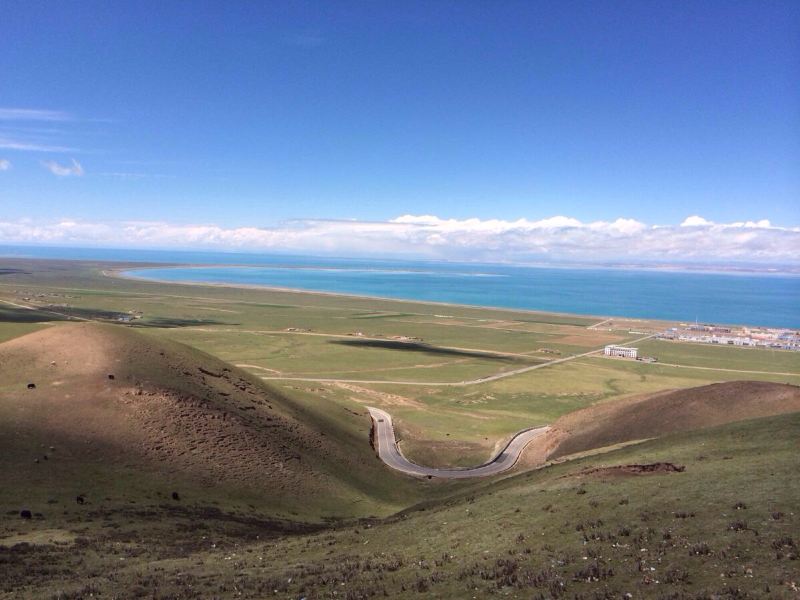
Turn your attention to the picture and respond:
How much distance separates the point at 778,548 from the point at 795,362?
154469 mm

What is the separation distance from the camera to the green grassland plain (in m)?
72.3

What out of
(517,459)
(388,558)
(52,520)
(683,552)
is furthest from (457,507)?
→ (517,459)

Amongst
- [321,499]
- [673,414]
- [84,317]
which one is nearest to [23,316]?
[84,317]

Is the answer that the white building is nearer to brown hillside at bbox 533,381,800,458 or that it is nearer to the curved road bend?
brown hillside at bbox 533,381,800,458

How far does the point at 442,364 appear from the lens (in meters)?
119

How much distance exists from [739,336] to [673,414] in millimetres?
156716

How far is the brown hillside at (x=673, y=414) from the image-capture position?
4822 cm

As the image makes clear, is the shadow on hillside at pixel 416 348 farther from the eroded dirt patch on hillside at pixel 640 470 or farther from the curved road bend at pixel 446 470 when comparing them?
the eroded dirt patch on hillside at pixel 640 470

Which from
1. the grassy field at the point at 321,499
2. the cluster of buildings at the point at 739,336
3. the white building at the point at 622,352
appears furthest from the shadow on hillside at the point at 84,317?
the cluster of buildings at the point at 739,336

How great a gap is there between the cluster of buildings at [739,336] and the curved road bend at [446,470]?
140 metres

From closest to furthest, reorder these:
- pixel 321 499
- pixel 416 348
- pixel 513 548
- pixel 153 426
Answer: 1. pixel 513 548
2. pixel 321 499
3. pixel 153 426
4. pixel 416 348

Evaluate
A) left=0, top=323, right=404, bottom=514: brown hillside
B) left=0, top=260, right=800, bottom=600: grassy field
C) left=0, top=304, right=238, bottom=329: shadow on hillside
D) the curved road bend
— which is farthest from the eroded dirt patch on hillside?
left=0, top=304, right=238, bottom=329: shadow on hillside

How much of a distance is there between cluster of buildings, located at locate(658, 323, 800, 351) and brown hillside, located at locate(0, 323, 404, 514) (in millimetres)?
162963

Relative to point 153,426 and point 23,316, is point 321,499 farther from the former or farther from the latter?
point 23,316
